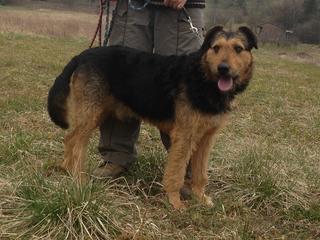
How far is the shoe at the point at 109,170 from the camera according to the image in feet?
16.7

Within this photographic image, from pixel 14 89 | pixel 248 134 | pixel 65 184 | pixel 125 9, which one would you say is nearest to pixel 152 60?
pixel 125 9

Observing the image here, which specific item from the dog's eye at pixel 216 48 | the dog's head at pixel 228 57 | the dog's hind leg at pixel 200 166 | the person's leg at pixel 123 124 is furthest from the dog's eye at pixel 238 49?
the person's leg at pixel 123 124

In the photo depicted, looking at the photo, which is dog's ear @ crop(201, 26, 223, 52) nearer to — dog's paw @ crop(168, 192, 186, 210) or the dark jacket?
the dark jacket

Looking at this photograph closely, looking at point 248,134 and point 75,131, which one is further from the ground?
point 75,131

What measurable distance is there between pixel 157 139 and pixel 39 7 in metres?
56.5

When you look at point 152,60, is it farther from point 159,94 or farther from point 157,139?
point 157,139

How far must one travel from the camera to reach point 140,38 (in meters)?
5.13

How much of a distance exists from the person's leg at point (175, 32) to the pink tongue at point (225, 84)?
33.7 inches

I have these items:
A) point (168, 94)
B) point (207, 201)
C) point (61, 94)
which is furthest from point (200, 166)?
point (61, 94)

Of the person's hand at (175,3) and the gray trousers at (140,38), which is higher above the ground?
the person's hand at (175,3)

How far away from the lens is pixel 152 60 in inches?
187

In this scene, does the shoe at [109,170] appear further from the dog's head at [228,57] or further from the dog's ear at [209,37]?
the dog's ear at [209,37]

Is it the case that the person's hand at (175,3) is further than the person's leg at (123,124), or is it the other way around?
the person's leg at (123,124)

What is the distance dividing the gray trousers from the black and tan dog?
31 cm
